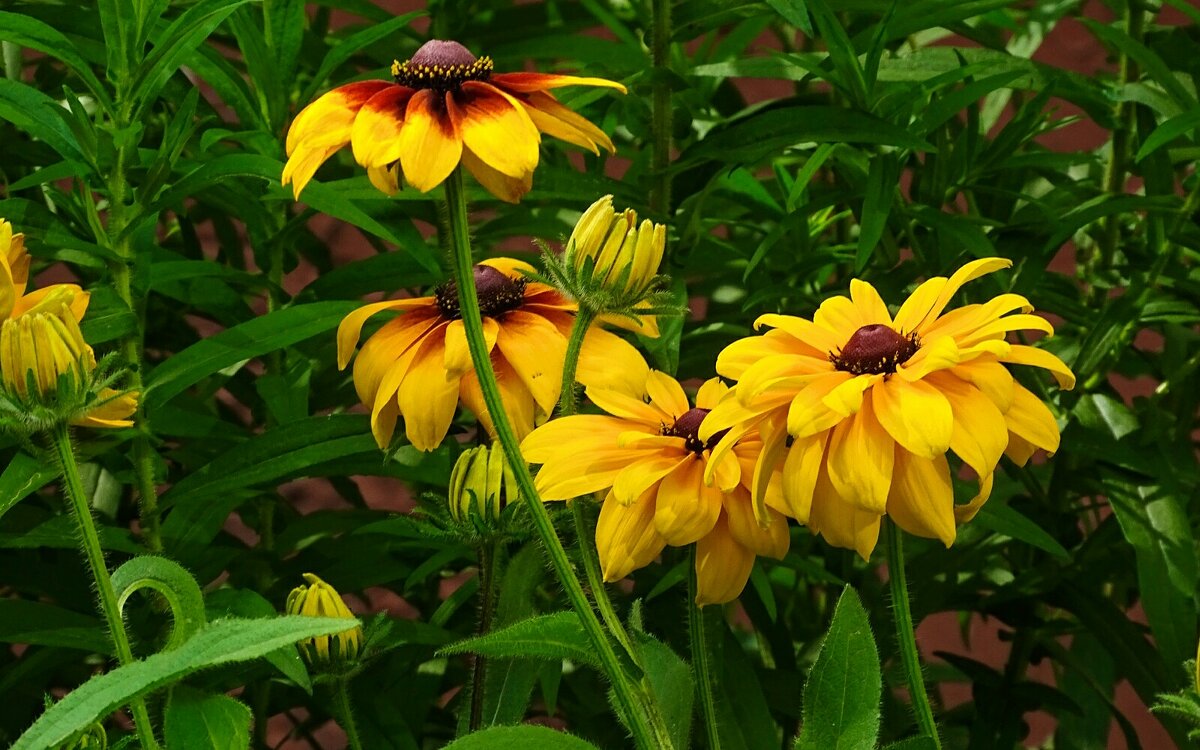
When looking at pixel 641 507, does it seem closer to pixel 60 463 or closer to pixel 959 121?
pixel 60 463

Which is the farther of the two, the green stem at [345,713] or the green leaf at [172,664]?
the green stem at [345,713]

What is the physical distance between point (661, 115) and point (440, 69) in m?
0.28

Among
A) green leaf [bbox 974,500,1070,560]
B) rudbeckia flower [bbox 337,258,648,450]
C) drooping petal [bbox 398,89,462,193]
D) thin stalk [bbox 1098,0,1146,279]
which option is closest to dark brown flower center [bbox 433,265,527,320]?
rudbeckia flower [bbox 337,258,648,450]

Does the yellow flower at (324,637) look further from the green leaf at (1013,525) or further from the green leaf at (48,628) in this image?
the green leaf at (1013,525)

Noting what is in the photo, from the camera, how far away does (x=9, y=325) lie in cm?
35

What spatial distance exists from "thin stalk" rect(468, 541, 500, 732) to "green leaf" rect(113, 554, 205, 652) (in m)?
0.09

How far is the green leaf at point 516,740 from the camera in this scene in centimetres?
33

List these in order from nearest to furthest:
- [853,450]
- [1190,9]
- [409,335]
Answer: [853,450] → [409,335] → [1190,9]

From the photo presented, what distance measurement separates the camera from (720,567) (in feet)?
1.26

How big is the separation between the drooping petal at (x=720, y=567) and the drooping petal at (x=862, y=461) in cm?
6

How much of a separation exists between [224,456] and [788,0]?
26cm

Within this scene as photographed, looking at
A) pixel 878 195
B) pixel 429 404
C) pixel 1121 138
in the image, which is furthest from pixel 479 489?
pixel 1121 138

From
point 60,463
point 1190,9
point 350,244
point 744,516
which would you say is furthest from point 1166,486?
point 350,244

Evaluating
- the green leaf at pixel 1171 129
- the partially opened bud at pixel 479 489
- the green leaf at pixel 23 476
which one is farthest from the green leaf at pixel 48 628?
the green leaf at pixel 1171 129
